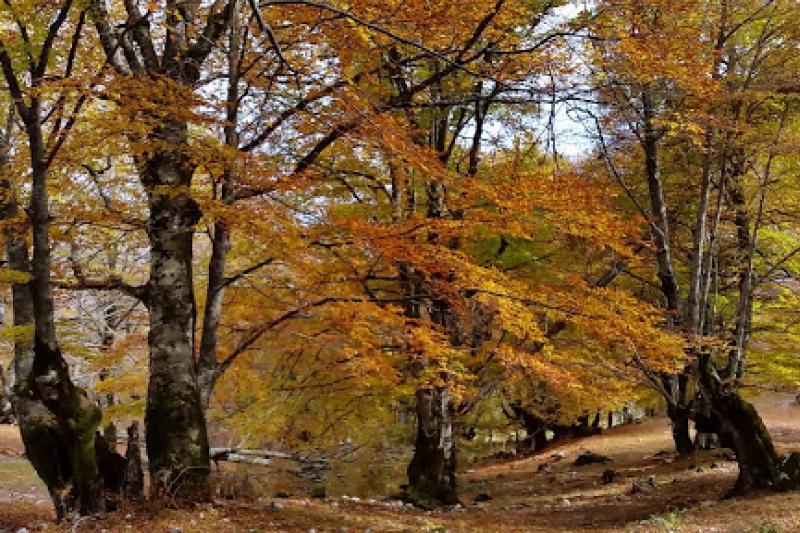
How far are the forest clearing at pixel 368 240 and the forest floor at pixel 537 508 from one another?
97 mm

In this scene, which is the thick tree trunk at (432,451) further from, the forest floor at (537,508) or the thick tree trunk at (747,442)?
the thick tree trunk at (747,442)

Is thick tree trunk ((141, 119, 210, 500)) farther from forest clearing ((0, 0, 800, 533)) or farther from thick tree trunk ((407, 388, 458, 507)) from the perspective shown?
thick tree trunk ((407, 388, 458, 507))

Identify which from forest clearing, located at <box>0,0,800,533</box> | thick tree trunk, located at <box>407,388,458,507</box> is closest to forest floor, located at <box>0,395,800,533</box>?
forest clearing, located at <box>0,0,800,533</box>

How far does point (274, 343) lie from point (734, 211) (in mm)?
9849

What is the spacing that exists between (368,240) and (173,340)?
2.56 metres

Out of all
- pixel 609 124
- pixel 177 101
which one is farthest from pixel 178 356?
pixel 609 124

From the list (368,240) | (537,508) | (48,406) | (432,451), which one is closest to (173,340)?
(48,406)

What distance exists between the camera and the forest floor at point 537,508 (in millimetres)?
7074

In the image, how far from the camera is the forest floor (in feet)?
23.2

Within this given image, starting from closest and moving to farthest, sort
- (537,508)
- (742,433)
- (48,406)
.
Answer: (48,406), (742,433), (537,508)

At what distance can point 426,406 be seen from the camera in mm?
12414

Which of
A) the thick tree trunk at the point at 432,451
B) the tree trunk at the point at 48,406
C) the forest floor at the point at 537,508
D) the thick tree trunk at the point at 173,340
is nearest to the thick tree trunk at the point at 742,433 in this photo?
the forest floor at the point at 537,508

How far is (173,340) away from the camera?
24.8 feet

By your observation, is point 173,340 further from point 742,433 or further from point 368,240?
point 742,433
